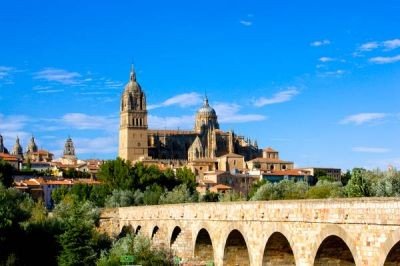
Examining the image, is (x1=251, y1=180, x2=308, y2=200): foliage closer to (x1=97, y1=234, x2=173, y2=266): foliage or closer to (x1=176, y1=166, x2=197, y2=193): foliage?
(x1=97, y1=234, x2=173, y2=266): foliage

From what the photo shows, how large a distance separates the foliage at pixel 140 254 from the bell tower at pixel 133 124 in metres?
87.3

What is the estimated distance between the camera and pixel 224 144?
4978 inches

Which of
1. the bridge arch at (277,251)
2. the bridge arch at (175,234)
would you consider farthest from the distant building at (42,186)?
the bridge arch at (277,251)

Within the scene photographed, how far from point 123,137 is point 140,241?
298ft

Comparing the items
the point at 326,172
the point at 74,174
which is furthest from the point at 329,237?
the point at 326,172

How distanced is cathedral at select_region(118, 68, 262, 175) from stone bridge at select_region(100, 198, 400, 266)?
→ 266 ft

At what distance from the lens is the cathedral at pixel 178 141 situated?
4550 inches

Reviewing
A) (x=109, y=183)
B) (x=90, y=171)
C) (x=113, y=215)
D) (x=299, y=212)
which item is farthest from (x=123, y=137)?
(x=299, y=212)

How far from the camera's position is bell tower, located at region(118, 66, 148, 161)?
116 meters

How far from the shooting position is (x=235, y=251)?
24.2 metres

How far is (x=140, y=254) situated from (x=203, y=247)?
2717mm

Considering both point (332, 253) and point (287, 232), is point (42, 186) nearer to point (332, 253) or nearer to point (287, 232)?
point (287, 232)

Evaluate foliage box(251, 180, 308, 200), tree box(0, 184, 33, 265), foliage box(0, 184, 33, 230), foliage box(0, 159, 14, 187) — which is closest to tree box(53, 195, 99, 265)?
tree box(0, 184, 33, 265)

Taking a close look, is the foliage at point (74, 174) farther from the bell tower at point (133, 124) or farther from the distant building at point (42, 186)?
the distant building at point (42, 186)
